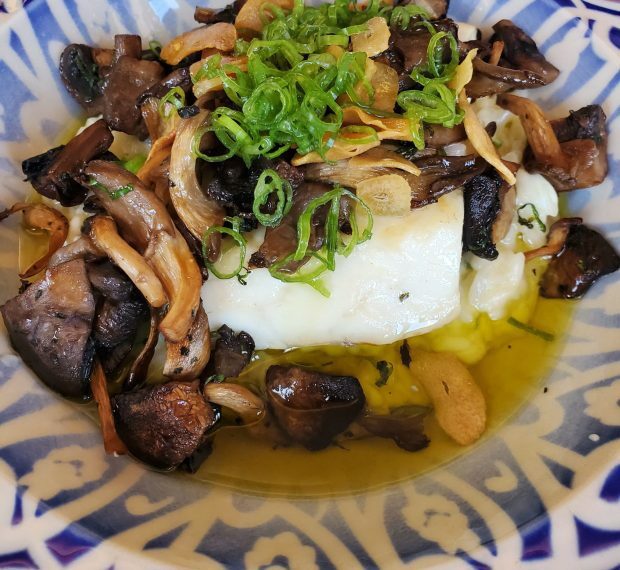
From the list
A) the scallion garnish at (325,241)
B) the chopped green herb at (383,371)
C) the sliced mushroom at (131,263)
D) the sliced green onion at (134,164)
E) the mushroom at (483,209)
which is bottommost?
the chopped green herb at (383,371)

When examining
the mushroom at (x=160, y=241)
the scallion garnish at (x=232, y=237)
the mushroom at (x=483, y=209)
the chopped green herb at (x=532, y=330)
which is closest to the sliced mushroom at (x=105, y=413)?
the mushroom at (x=160, y=241)

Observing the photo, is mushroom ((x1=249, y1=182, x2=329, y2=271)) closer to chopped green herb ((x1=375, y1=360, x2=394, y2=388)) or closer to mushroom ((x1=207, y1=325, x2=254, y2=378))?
mushroom ((x1=207, y1=325, x2=254, y2=378))

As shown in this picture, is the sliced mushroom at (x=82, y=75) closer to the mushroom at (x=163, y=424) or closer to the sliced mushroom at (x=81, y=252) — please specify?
the sliced mushroom at (x=81, y=252)

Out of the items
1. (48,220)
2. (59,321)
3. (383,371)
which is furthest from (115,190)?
(383,371)

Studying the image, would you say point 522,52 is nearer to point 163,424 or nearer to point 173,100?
point 173,100

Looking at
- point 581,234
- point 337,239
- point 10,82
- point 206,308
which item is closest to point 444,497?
point 337,239

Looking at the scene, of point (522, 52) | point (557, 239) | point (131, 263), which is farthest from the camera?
point (522, 52)
